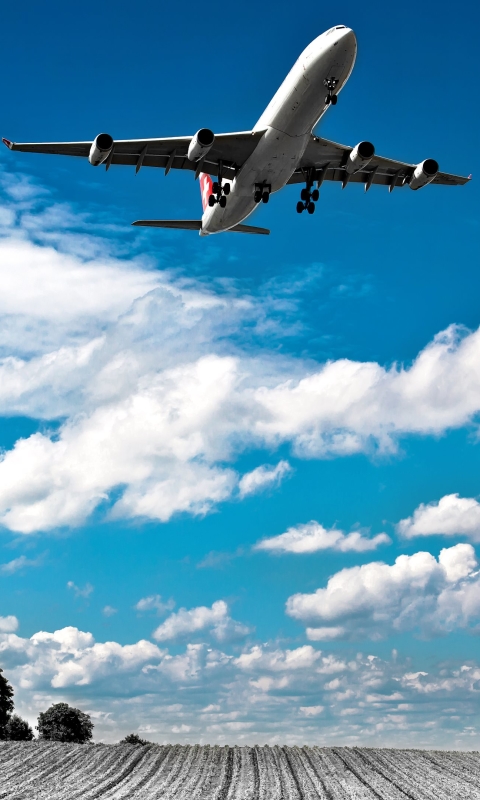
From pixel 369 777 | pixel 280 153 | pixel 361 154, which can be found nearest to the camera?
pixel 280 153

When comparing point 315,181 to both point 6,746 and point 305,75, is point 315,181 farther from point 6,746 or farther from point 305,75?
point 6,746

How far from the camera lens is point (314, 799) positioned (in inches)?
1312

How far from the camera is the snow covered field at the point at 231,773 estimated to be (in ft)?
115

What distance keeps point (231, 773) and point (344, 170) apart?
3171cm

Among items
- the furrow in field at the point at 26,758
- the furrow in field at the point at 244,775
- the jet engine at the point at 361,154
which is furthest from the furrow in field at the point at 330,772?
the jet engine at the point at 361,154

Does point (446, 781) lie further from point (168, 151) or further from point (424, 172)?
point (168, 151)

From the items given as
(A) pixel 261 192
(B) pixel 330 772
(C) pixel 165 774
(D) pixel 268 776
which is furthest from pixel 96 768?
(A) pixel 261 192

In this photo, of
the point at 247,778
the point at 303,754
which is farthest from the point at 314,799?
the point at 303,754

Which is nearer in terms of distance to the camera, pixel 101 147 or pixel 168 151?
pixel 101 147

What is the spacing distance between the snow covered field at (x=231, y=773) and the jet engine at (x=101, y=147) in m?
27.5

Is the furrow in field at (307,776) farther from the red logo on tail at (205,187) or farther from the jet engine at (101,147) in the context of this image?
the red logo on tail at (205,187)

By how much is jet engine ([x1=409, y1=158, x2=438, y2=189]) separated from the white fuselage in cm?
791

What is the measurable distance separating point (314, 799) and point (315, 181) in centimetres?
3100

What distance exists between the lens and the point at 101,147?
38625 millimetres
